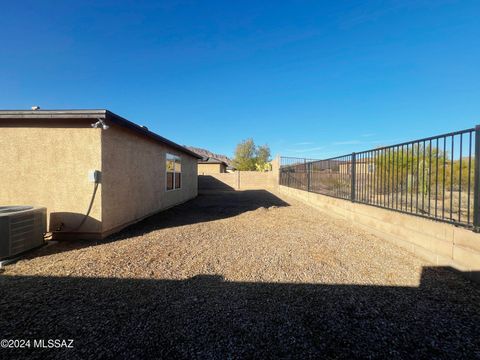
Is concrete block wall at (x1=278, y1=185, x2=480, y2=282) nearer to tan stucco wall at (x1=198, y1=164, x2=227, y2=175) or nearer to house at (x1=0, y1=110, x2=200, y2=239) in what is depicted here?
house at (x1=0, y1=110, x2=200, y2=239)

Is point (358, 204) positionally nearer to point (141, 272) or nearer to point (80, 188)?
point (141, 272)

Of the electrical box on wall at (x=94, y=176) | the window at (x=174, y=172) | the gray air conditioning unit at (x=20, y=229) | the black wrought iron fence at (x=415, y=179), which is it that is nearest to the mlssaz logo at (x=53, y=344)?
the gray air conditioning unit at (x=20, y=229)

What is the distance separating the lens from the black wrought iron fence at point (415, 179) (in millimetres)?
3545

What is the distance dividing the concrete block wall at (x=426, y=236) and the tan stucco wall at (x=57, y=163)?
7.00 m

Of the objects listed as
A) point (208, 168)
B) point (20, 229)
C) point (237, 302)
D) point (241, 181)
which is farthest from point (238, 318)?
point (208, 168)

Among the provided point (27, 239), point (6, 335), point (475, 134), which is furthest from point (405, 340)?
point (27, 239)

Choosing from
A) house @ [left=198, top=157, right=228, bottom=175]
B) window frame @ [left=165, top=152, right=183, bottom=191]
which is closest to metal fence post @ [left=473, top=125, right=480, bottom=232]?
window frame @ [left=165, top=152, right=183, bottom=191]

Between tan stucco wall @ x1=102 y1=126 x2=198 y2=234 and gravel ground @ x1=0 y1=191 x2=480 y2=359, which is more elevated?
tan stucco wall @ x1=102 y1=126 x2=198 y2=234

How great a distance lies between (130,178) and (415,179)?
297 inches

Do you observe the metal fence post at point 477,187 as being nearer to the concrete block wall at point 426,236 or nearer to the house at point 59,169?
the concrete block wall at point 426,236

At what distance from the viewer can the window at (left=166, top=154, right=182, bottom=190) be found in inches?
395

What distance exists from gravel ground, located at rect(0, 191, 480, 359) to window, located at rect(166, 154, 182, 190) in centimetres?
543

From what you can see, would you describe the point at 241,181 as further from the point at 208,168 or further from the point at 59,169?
the point at 59,169

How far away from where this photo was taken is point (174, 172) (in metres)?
10.8
